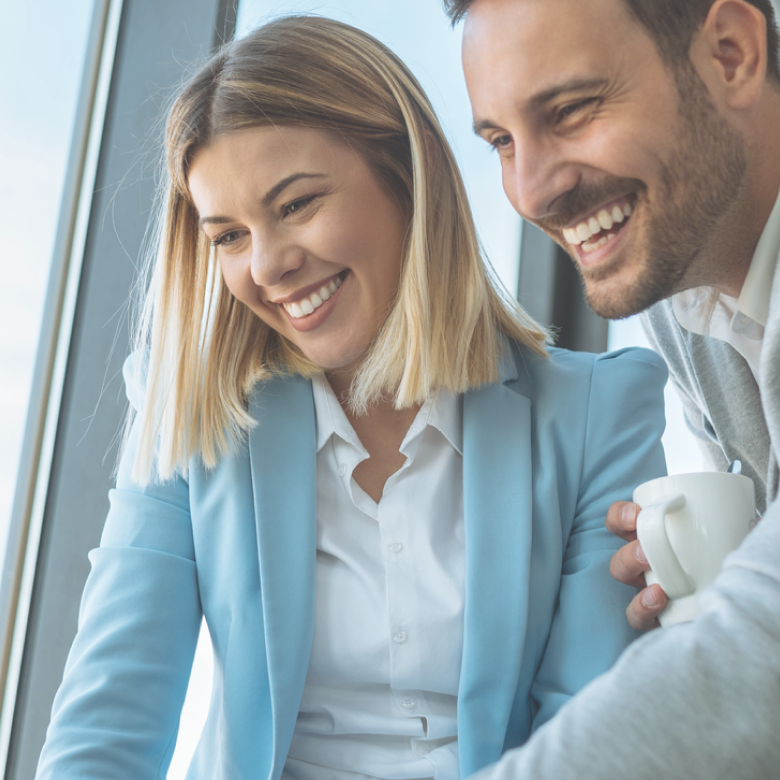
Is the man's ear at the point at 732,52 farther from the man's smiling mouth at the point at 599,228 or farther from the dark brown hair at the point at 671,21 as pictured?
the man's smiling mouth at the point at 599,228

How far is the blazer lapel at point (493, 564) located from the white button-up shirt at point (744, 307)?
0.34 meters

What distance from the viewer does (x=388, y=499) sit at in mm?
1157

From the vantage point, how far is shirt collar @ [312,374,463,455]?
3.94 ft

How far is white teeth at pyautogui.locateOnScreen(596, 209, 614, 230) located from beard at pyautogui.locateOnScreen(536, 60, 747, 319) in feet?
0.06

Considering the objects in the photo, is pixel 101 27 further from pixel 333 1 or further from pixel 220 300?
pixel 220 300

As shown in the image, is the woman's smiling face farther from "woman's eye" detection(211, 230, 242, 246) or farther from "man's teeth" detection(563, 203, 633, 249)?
"man's teeth" detection(563, 203, 633, 249)

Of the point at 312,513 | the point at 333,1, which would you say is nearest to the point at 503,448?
the point at 312,513

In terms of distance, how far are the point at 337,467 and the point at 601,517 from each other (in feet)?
1.23

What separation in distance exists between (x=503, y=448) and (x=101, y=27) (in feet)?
3.28

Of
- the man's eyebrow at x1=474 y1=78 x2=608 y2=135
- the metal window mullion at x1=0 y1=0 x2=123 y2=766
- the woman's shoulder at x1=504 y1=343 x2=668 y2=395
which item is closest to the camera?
the man's eyebrow at x1=474 y1=78 x2=608 y2=135

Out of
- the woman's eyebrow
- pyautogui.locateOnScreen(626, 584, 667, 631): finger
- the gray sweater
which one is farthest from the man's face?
the gray sweater

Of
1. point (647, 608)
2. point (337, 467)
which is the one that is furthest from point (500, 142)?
point (647, 608)

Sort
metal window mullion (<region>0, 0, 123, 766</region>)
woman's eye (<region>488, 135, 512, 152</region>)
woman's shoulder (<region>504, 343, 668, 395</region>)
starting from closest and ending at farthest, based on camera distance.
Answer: woman's eye (<region>488, 135, 512, 152</region>), woman's shoulder (<region>504, 343, 668, 395</region>), metal window mullion (<region>0, 0, 123, 766</region>)

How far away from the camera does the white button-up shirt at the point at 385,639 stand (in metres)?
1.06
